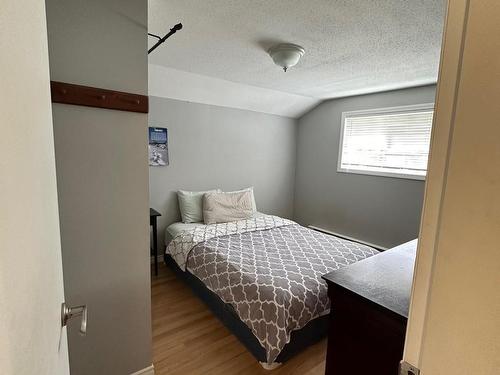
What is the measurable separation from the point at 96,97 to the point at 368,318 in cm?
157

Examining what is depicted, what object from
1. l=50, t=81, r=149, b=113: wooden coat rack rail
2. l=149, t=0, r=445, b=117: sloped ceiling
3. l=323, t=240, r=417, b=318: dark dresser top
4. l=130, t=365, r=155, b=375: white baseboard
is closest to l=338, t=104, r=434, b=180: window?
l=149, t=0, r=445, b=117: sloped ceiling

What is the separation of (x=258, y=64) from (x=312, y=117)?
199 cm

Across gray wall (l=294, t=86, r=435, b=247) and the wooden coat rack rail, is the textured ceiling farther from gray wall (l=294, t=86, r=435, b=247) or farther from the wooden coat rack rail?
gray wall (l=294, t=86, r=435, b=247)

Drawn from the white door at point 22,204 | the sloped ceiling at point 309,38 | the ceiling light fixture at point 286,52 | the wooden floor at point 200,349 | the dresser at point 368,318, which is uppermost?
the sloped ceiling at point 309,38

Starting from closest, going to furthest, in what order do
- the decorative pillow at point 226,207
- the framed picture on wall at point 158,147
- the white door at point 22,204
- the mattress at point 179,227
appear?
the white door at point 22,204, the mattress at point 179,227, the framed picture on wall at point 158,147, the decorative pillow at point 226,207

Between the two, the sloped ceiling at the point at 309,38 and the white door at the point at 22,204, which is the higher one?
the sloped ceiling at the point at 309,38

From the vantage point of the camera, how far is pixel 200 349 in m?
1.90

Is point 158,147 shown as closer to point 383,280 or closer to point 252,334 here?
point 252,334

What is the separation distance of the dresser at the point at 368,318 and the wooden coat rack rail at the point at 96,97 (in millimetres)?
1301

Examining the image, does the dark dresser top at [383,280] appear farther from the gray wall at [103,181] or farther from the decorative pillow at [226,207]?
the decorative pillow at [226,207]

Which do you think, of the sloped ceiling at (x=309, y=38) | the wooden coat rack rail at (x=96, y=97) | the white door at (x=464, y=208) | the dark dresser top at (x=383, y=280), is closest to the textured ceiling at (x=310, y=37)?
the sloped ceiling at (x=309, y=38)

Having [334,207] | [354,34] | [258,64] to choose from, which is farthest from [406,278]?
[334,207]

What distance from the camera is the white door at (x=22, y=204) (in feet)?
1.02

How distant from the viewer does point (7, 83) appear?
33 cm
